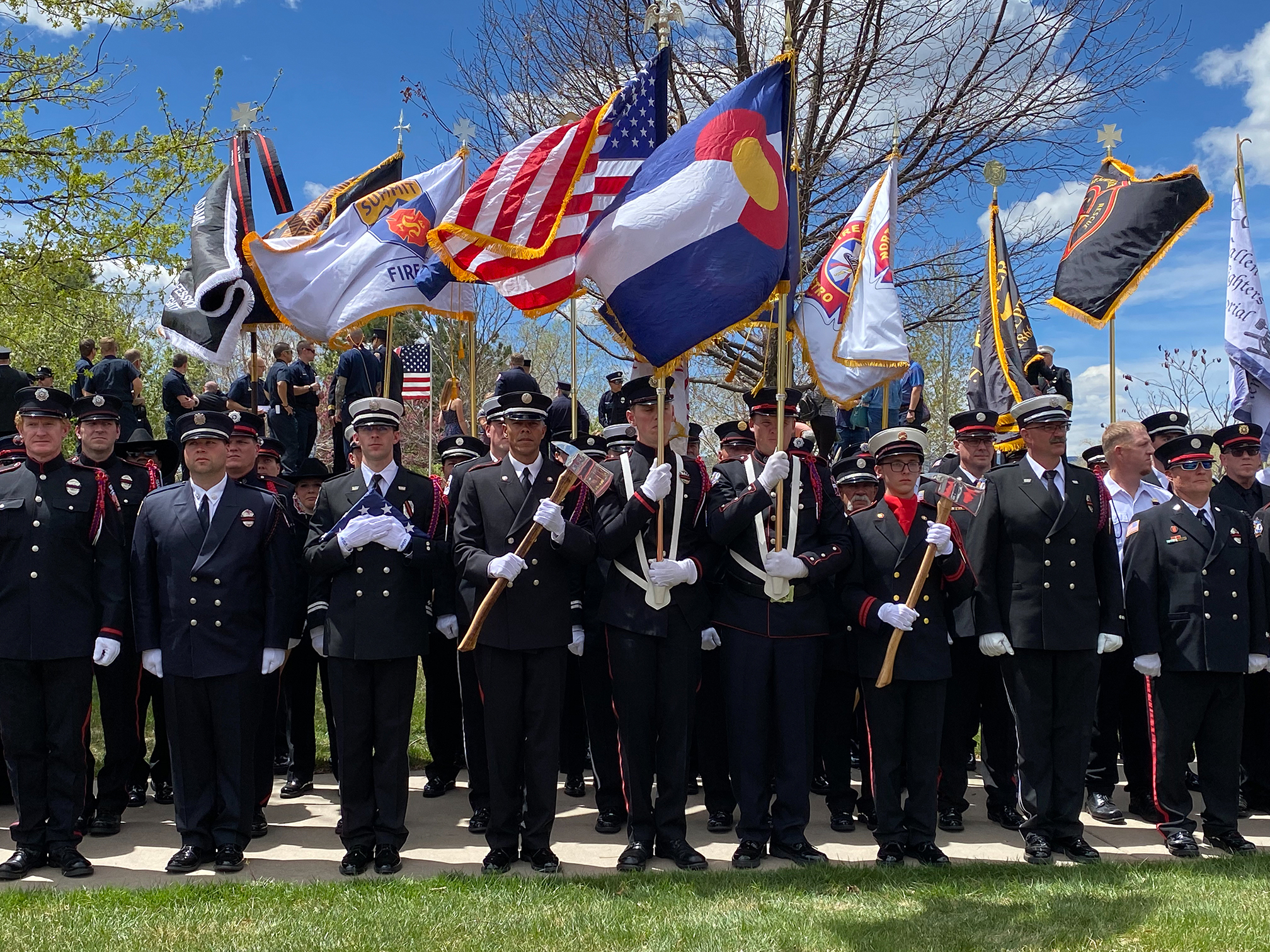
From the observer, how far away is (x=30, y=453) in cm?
605

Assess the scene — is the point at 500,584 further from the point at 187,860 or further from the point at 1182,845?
the point at 1182,845

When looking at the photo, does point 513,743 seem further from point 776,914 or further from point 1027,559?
point 1027,559

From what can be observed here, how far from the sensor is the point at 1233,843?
20.6 feet

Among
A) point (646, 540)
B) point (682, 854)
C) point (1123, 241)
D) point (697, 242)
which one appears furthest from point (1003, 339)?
point (682, 854)

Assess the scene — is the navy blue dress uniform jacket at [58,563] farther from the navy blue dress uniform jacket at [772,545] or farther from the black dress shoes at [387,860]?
the navy blue dress uniform jacket at [772,545]

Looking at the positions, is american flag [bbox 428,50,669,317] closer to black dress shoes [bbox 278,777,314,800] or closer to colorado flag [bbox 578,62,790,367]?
colorado flag [bbox 578,62,790,367]

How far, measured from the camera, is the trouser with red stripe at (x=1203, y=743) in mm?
6336

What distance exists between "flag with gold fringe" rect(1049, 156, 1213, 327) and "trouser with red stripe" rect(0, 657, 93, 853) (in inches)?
308

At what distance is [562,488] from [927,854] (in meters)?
2.94

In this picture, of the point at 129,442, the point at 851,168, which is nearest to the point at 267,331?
the point at 851,168

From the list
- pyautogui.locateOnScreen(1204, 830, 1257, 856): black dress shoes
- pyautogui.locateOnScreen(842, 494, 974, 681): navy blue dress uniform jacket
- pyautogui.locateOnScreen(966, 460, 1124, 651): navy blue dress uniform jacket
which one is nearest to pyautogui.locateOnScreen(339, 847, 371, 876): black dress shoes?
pyautogui.locateOnScreen(842, 494, 974, 681): navy blue dress uniform jacket

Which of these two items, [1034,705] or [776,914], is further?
[1034,705]

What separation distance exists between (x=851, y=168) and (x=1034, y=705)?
29.7 ft

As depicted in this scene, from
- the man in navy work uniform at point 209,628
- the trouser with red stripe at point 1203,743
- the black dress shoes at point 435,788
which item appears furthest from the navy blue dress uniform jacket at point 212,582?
the trouser with red stripe at point 1203,743
